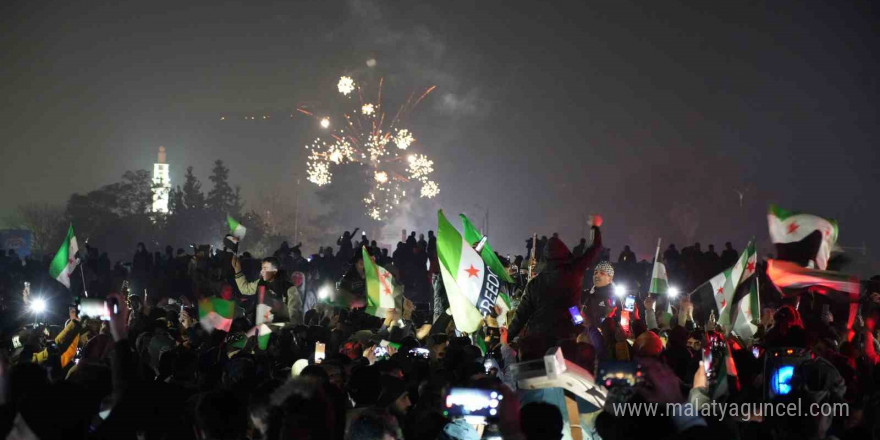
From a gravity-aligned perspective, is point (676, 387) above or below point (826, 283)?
below

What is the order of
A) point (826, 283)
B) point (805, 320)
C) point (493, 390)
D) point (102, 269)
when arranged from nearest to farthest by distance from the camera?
point (493, 390), point (826, 283), point (805, 320), point (102, 269)

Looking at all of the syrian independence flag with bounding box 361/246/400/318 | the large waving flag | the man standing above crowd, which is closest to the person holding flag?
the large waving flag

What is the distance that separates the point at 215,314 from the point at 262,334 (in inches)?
27.8

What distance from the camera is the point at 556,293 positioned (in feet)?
28.1

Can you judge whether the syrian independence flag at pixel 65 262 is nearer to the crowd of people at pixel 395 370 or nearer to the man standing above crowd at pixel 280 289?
the crowd of people at pixel 395 370

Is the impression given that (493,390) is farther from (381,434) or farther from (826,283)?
(826,283)

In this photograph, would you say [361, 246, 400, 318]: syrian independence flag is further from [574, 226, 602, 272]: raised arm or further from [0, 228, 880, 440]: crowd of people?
[574, 226, 602, 272]: raised arm

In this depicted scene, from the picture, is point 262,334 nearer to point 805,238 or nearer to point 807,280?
point 807,280

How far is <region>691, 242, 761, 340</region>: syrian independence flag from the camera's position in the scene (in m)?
13.4

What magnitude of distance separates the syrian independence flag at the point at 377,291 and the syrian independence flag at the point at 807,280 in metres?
5.85

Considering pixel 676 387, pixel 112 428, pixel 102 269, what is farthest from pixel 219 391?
pixel 102 269

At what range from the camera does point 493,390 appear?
532 centimetres

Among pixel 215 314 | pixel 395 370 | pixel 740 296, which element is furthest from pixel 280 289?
pixel 740 296

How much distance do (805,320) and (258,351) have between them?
7565mm
